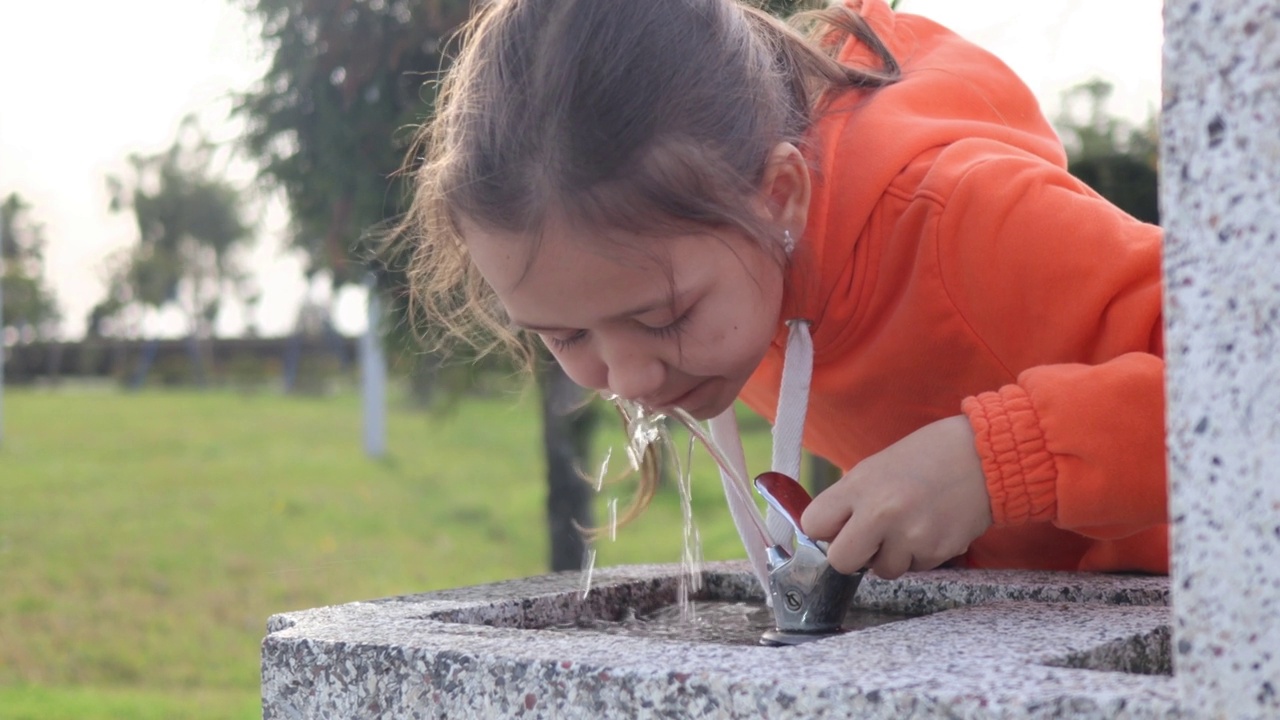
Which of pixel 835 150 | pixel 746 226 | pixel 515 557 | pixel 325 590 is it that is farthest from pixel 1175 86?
pixel 515 557

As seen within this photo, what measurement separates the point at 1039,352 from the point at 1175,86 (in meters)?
0.78

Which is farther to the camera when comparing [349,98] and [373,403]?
[373,403]

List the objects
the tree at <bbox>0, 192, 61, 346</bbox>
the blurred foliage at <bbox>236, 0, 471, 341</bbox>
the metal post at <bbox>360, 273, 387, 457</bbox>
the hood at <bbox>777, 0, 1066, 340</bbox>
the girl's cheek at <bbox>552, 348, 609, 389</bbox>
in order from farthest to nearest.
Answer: the tree at <bbox>0, 192, 61, 346</bbox>
the metal post at <bbox>360, 273, 387, 457</bbox>
the blurred foliage at <bbox>236, 0, 471, 341</bbox>
the hood at <bbox>777, 0, 1066, 340</bbox>
the girl's cheek at <bbox>552, 348, 609, 389</bbox>

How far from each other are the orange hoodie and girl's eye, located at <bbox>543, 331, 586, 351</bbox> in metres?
0.26

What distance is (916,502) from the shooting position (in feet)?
3.92

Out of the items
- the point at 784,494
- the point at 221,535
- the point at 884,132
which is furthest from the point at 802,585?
the point at 221,535

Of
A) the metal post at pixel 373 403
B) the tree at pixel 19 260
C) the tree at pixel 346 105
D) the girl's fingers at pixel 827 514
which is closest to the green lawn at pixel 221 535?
the metal post at pixel 373 403

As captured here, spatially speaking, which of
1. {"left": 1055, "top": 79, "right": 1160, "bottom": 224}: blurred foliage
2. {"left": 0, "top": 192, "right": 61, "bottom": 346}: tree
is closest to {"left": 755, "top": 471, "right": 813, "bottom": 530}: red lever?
{"left": 1055, "top": 79, "right": 1160, "bottom": 224}: blurred foliage

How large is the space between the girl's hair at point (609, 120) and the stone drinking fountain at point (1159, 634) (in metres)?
0.46

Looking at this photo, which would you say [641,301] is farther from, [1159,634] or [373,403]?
[373,403]

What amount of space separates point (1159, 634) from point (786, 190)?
712 mm

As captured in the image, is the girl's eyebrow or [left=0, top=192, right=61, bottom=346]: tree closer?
the girl's eyebrow

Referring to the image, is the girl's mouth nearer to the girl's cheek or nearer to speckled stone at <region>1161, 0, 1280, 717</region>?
the girl's cheek

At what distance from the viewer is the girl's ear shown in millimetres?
1505
